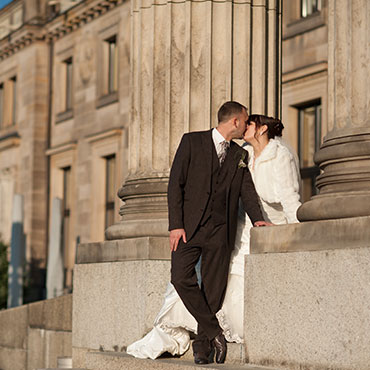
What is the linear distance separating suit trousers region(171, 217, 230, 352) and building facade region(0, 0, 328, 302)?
60.1 feet

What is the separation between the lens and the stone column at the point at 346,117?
302 inches

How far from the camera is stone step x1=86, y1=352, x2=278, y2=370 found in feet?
26.2

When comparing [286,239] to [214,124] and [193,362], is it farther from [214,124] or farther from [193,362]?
[214,124]

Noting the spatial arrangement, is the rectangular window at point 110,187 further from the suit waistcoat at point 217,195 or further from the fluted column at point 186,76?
the suit waistcoat at point 217,195

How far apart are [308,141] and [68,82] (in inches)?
487

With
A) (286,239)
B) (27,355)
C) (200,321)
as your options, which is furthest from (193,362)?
(27,355)

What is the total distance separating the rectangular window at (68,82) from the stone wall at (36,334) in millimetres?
17889

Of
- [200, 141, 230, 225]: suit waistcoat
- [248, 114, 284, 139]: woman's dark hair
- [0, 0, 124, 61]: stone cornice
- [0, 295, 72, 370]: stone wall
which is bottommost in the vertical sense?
[0, 295, 72, 370]: stone wall

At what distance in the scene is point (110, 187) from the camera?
29.6 m

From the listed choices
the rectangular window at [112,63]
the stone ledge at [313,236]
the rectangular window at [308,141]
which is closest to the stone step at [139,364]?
the stone ledge at [313,236]

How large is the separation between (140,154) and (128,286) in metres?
1.56

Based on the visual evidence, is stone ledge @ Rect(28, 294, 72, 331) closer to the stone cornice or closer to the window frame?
the window frame

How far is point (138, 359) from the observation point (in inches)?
351

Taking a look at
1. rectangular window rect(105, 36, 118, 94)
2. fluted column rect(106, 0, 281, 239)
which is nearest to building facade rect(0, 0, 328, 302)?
rectangular window rect(105, 36, 118, 94)
